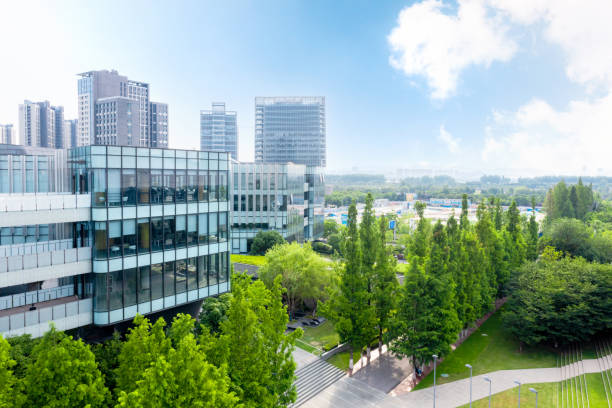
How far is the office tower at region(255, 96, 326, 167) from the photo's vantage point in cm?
15538

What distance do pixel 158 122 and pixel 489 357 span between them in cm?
12872

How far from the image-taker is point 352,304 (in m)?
28.2

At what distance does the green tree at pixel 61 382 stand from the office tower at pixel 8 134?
160942 millimetres

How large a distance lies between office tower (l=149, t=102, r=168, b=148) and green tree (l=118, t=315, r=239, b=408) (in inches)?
5112

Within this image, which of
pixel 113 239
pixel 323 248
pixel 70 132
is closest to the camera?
pixel 113 239

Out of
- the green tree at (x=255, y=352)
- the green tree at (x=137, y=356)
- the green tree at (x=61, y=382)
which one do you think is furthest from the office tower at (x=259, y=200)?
the green tree at (x=61, y=382)

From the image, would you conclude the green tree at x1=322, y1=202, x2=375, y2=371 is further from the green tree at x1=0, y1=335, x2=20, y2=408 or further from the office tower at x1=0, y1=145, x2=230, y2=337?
the green tree at x1=0, y1=335, x2=20, y2=408

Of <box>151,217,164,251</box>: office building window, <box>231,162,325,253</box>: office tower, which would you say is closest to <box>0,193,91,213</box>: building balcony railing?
<box>151,217,164,251</box>: office building window

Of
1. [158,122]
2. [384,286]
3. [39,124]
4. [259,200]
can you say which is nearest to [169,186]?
[384,286]

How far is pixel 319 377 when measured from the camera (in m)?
28.5

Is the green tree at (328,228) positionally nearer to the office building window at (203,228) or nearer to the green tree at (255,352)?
the office building window at (203,228)

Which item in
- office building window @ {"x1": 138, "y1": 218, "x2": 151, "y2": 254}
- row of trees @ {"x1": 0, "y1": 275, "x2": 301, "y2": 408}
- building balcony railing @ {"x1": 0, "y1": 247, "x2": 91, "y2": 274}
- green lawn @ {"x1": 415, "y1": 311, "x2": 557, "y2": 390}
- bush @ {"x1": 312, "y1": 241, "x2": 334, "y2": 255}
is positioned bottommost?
green lawn @ {"x1": 415, "y1": 311, "x2": 557, "y2": 390}

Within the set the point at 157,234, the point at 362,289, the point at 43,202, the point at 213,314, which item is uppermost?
the point at 43,202

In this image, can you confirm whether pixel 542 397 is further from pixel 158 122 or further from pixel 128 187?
pixel 158 122
